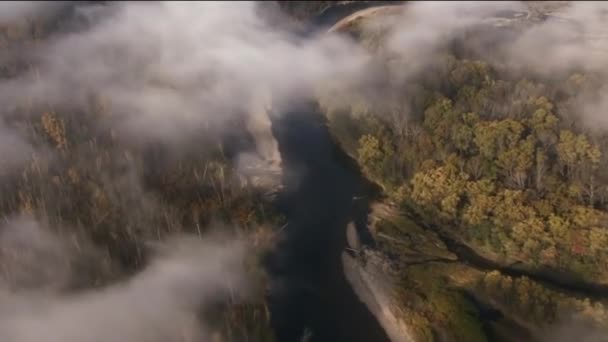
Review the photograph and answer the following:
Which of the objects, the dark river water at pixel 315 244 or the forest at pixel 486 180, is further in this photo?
the dark river water at pixel 315 244

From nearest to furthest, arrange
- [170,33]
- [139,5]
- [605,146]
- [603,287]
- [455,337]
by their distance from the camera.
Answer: [455,337], [603,287], [605,146], [170,33], [139,5]

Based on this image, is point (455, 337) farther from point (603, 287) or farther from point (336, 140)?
point (336, 140)

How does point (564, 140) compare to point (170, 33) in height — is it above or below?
below

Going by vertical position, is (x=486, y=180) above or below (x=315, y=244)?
above

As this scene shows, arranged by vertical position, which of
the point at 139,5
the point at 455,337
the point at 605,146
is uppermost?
the point at 139,5

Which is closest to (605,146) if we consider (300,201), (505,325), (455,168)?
(455,168)

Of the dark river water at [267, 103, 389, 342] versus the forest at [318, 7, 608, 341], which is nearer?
the forest at [318, 7, 608, 341]

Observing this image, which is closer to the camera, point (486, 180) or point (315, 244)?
point (486, 180)

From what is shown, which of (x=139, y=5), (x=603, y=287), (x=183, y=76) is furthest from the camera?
(x=139, y=5)

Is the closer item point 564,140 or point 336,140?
point 564,140
